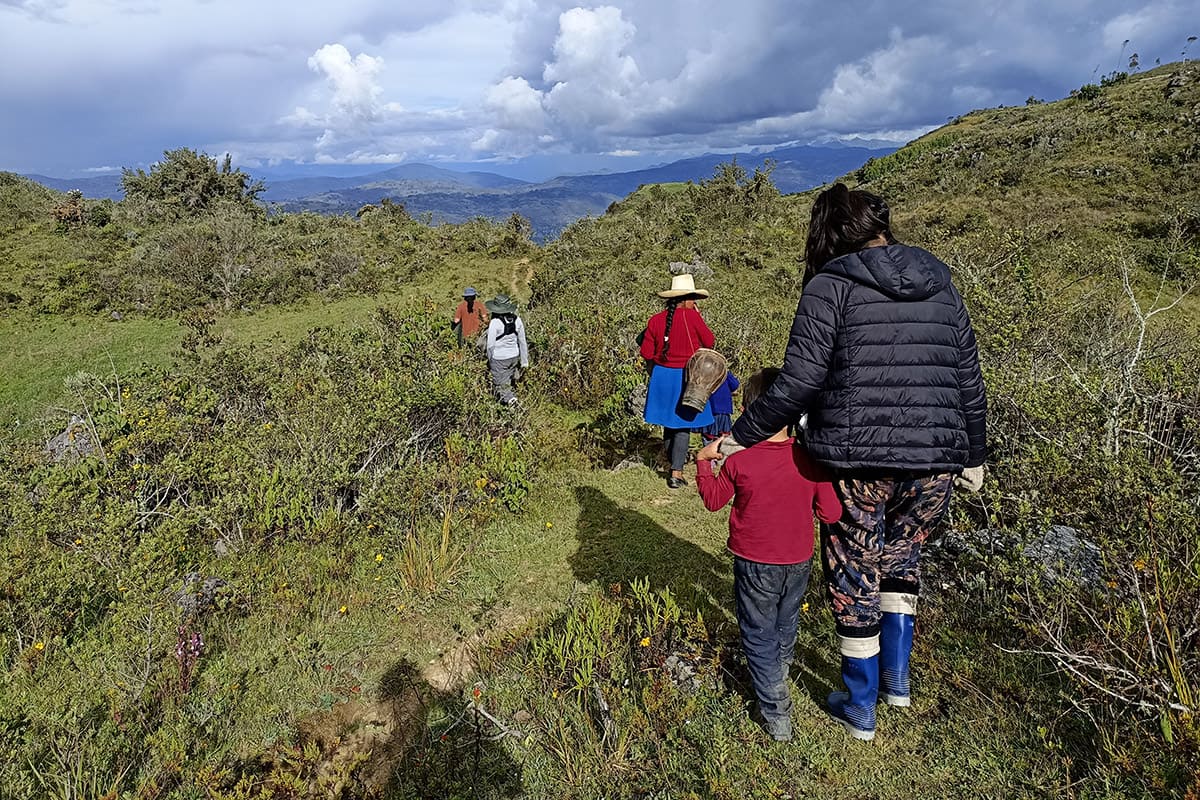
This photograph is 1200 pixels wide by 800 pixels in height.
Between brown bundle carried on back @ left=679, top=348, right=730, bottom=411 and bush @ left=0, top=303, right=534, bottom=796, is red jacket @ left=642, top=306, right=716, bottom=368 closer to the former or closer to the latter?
brown bundle carried on back @ left=679, top=348, right=730, bottom=411

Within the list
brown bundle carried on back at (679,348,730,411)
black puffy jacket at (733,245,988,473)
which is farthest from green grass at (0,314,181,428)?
black puffy jacket at (733,245,988,473)

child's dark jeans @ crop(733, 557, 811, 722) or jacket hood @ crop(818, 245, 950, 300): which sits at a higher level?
jacket hood @ crop(818, 245, 950, 300)

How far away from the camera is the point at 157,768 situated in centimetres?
266

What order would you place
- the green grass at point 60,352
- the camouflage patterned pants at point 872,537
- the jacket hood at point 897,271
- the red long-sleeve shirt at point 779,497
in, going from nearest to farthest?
1. the jacket hood at point 897,271
2. the camouflage patterned pants at point 872,537
3. the red long-sleeve shirt at point 779,497
4. the green grass at point 60,352

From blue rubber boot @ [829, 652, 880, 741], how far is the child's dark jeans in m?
0.26

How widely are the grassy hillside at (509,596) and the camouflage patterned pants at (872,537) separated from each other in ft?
2.01

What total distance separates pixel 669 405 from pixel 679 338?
61cm

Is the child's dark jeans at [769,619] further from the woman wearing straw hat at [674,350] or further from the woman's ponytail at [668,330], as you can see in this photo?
the woman's ponytail at [668,330]

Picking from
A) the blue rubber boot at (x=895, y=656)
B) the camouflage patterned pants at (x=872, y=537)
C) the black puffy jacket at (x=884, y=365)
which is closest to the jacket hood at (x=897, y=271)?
the black puffy jacket at (x=884, y=365)

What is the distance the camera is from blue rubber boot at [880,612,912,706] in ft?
8.86

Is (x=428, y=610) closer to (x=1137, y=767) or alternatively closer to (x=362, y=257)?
(x=1137, y=767)

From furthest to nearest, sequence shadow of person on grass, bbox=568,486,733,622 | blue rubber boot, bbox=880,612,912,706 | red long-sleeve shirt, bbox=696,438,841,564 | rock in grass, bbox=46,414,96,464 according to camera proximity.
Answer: rock in grass, bbox=46,414,96,464 → shadow of person on grass, bbox=568,486,733,622 → blue rubber boot, bbox=880,612,912,706 → red long-sleeve shirt, bbox=696,438,841,564

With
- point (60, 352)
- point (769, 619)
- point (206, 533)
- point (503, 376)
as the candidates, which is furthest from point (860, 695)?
point (60, 352)

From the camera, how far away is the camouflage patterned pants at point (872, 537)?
2.45 m
